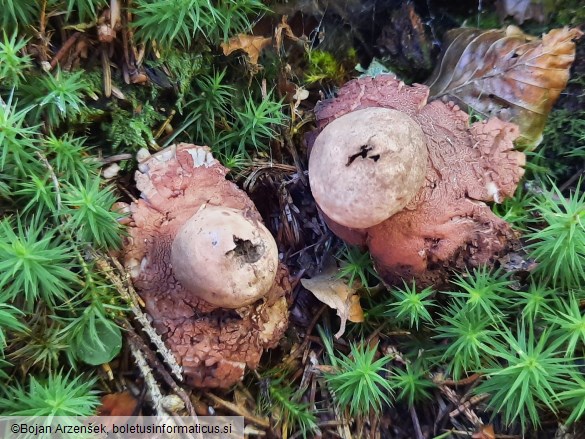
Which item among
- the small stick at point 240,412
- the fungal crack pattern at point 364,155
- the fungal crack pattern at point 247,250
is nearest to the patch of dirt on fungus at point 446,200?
the fungal crack pattern at point 364,155

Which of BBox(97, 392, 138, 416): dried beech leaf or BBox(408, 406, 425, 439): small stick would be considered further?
BBox(408, 406, 425, 439): small stick

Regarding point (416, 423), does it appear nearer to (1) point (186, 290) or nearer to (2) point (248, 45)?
(1) point (186, 290)

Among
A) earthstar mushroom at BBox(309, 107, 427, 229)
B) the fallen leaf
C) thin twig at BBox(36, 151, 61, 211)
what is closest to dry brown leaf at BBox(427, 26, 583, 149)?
earthstar mushroom at BBox(309, 107, 427, 229)

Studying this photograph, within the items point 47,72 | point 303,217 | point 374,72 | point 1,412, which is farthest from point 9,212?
point 374,72

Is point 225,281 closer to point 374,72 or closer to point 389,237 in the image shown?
point 389,237

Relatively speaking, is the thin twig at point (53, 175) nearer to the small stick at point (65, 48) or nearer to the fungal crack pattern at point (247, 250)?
the small stick at point (65, 48)

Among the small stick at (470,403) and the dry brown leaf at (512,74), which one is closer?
the small stick at (470,403)

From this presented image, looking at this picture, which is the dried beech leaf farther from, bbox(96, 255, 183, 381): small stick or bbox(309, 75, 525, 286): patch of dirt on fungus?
bbox(309, 75, 525, 286): patch of dirt on fungus
